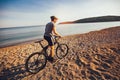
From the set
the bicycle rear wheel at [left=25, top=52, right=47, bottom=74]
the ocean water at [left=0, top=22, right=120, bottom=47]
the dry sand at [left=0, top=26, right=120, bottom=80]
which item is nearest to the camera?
the dry sand at [left=0, top=26, right=120, bottom=80]

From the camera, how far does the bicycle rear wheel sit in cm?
528

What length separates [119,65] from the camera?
17.2ft

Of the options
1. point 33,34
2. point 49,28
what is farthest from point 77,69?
point 33,34

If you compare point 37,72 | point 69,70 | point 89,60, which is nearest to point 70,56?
point 89,60

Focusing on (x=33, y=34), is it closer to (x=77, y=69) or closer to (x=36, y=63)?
(x=36, y=63)

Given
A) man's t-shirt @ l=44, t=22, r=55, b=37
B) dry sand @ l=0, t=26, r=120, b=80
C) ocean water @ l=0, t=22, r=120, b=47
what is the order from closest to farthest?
dry sand @ l=0, t=26, r=120, b=80
man's t-shirt @ l=44, t=22, r=55, b=37
ocean water @ l=0, t=22, r=120, b=47

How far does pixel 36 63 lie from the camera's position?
5.52 m

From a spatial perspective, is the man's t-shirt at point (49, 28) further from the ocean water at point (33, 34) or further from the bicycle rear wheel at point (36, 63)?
the ocean water at point (33, 34)

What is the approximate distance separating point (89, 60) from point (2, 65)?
13.9 ft

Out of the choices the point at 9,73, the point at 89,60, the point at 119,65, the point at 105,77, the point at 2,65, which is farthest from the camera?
the point at 2,65

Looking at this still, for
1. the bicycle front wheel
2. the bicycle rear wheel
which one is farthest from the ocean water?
the bicycle rear wheel

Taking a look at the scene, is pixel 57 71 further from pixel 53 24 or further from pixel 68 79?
pixel 53 24

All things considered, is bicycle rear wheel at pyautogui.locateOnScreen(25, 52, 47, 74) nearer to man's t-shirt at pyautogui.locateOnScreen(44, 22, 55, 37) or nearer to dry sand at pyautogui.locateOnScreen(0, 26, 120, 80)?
dry sand at pyautogui.locateOnScreen(0, 26, 120, 80)

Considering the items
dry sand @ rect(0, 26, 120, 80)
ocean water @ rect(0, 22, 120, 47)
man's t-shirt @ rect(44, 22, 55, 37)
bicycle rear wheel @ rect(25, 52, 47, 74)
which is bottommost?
ocean water @ rect(0, 22, 120, 47)
